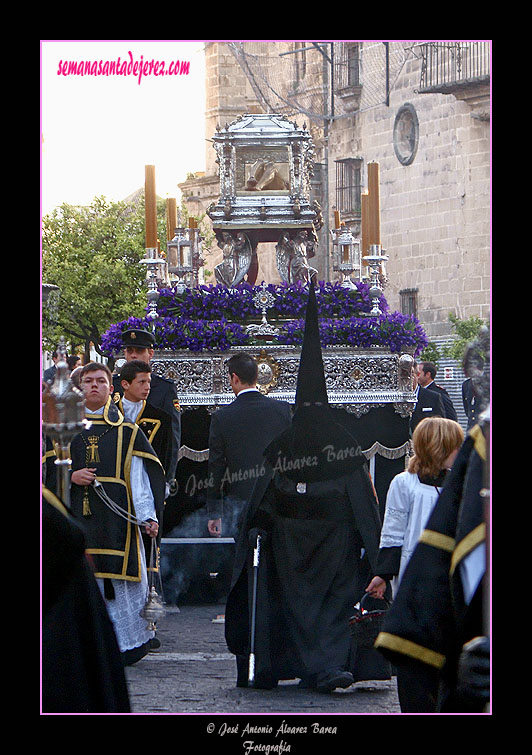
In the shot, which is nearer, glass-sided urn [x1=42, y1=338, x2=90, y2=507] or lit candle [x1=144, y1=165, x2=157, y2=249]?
glass-sided urn [x1=42, y1=338, x2=90, y2=507]

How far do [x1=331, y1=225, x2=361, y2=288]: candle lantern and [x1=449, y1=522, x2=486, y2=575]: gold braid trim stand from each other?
7487 millimetres

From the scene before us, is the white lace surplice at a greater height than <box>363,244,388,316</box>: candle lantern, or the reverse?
<box>363,244,388,316</box>: candle lantern

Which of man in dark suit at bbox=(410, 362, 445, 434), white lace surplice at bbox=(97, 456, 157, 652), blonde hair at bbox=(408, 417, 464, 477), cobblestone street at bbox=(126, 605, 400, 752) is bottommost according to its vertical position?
cobblestone street at bbox=(126, 605, 400, 752)

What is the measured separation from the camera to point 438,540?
4.14m

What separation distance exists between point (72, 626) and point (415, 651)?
2.98 feet

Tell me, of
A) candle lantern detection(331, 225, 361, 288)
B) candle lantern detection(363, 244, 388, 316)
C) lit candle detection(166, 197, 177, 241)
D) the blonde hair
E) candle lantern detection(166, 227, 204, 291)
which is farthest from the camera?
candle lantern detection(166, 227, 204, 291)

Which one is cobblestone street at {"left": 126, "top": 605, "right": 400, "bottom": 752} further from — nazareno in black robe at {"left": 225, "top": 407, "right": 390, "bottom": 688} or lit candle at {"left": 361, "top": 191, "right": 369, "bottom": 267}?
lit candle at {"left": 361, "top": 191, "right": 369, "bottom": 267}

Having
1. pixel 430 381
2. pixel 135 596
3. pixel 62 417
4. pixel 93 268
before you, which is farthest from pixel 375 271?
pixel 62 417

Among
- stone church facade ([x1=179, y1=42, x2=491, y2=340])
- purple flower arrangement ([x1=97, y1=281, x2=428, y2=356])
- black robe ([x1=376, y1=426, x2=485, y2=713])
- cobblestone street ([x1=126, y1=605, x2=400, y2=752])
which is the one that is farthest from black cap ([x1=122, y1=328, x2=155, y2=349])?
stone church facade ([x1=179, y1=42, x2=491, y2=340])

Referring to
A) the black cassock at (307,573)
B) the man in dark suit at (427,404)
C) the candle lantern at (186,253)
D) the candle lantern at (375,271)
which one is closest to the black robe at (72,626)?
the black cassock at (307,573)

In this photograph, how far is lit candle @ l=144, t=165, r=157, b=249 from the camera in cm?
1065

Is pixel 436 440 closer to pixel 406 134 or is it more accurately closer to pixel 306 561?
pixel 306 561
